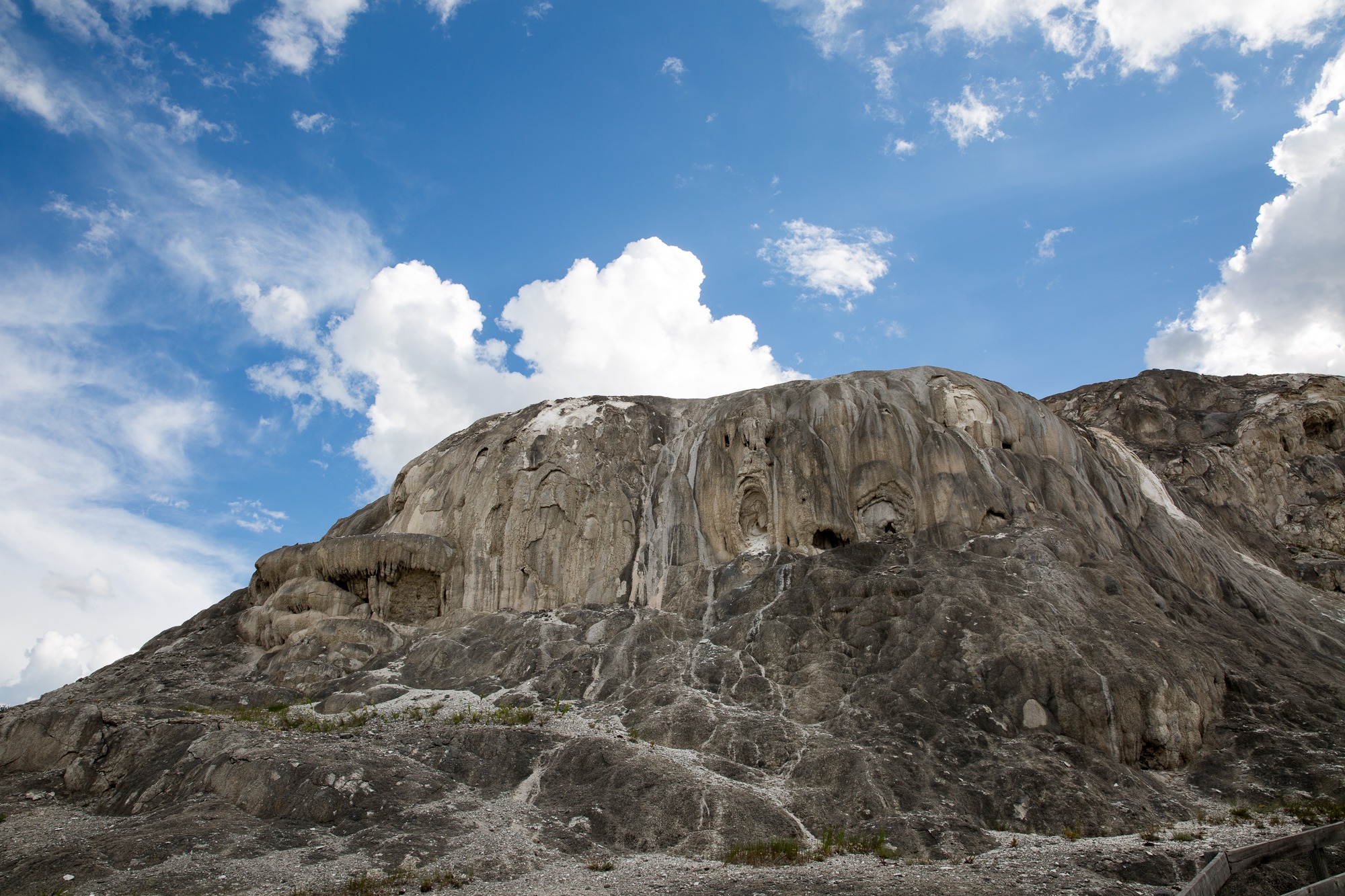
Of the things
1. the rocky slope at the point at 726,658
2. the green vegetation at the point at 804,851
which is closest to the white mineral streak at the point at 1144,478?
the rocky slope at the point at 726,658

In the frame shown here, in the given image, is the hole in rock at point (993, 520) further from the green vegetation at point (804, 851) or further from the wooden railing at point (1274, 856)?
the wooden railing at point (1274, 856)

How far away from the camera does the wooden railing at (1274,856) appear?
1060cm

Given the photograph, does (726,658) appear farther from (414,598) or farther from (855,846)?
(414,598)

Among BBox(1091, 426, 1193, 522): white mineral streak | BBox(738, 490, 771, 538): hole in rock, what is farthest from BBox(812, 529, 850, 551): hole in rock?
BBox(1091, 426, 1193, 522): white mineral streak

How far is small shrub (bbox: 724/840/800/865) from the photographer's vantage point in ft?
64.1

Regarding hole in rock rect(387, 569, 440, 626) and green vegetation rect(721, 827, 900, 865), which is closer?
green vegetation rect(721, 827, 900, 865)

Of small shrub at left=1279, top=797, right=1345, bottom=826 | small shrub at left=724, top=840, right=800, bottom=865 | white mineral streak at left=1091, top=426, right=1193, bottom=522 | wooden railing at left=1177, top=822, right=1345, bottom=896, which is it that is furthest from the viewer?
white mineral streak at left=1091, top=426, right=1193, bottom=522

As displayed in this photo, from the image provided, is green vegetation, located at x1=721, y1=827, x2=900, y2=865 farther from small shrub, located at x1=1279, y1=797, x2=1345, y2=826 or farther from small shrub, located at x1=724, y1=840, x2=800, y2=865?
small shrub, located at x1=1279, y1=797, x2=1345, y2=826

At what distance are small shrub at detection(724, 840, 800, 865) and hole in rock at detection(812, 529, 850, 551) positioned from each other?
17.0m

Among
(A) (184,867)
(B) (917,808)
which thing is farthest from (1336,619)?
(A) (184,867)

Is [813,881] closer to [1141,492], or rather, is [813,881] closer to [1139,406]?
[1141,492]

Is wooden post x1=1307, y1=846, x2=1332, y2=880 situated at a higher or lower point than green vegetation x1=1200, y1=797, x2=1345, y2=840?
higher

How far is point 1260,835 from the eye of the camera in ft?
63.5

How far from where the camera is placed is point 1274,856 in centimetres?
1254
